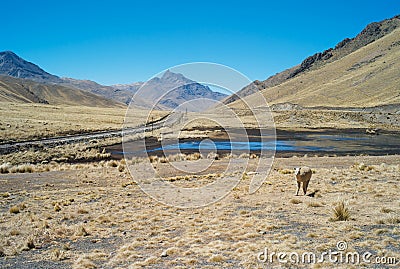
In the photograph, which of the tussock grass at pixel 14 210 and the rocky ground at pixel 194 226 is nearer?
the rocky ground at pixel 194 226

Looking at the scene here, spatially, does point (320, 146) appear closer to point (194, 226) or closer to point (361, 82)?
point (194, 226)

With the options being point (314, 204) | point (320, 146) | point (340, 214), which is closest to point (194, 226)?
point (340, 214)

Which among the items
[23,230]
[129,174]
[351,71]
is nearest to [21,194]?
[23,230]

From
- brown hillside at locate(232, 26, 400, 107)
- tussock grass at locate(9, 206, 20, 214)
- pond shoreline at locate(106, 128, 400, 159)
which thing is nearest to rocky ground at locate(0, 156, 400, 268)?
tussock grass at locate(9, 206, 20, 214)

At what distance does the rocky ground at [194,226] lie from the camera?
7480 mm

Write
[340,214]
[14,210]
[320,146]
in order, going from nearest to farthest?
1. [340,214]
2. [14,210]
3. [320,146]

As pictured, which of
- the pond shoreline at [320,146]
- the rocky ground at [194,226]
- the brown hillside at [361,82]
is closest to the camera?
the rocky ground at [194,226]

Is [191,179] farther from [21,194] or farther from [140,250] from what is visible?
[140,250]

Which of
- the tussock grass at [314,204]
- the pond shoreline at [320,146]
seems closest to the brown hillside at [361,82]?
the pond shoreline at [320,146]

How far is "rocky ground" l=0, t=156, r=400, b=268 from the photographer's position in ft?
24.5

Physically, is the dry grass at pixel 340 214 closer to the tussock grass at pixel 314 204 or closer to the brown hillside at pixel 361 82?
the tussock grass at pixel 314 204

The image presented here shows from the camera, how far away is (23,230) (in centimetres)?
1023

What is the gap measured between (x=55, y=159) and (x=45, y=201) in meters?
19.2

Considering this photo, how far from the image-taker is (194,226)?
1038 cm
